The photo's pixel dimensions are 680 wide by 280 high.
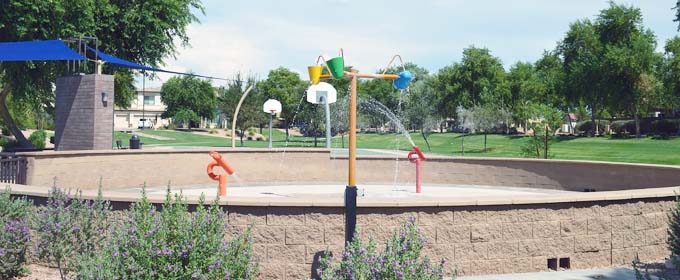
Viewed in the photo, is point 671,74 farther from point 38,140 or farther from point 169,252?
point 169,252

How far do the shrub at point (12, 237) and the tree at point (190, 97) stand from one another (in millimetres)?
93351

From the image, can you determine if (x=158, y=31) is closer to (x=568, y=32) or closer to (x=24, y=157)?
(x=24, y=157)

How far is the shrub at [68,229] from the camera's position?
276 inches

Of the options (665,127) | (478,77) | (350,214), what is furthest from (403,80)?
(478,77)

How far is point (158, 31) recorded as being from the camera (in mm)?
28641

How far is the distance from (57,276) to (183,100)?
316 ft

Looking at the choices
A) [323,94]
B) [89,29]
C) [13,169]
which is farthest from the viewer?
[323,94]

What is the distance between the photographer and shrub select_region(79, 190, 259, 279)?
5.25 m

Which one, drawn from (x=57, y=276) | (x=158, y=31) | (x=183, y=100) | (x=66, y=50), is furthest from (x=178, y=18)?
(x=183, y=100)

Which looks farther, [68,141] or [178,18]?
[178,18]

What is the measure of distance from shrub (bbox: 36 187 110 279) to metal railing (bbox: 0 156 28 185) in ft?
23.8

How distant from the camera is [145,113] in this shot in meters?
124

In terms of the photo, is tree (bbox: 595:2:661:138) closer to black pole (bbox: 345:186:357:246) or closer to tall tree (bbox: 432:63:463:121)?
tall tree (bbox: 432:63:463:121)

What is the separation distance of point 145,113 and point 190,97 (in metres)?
27.5
